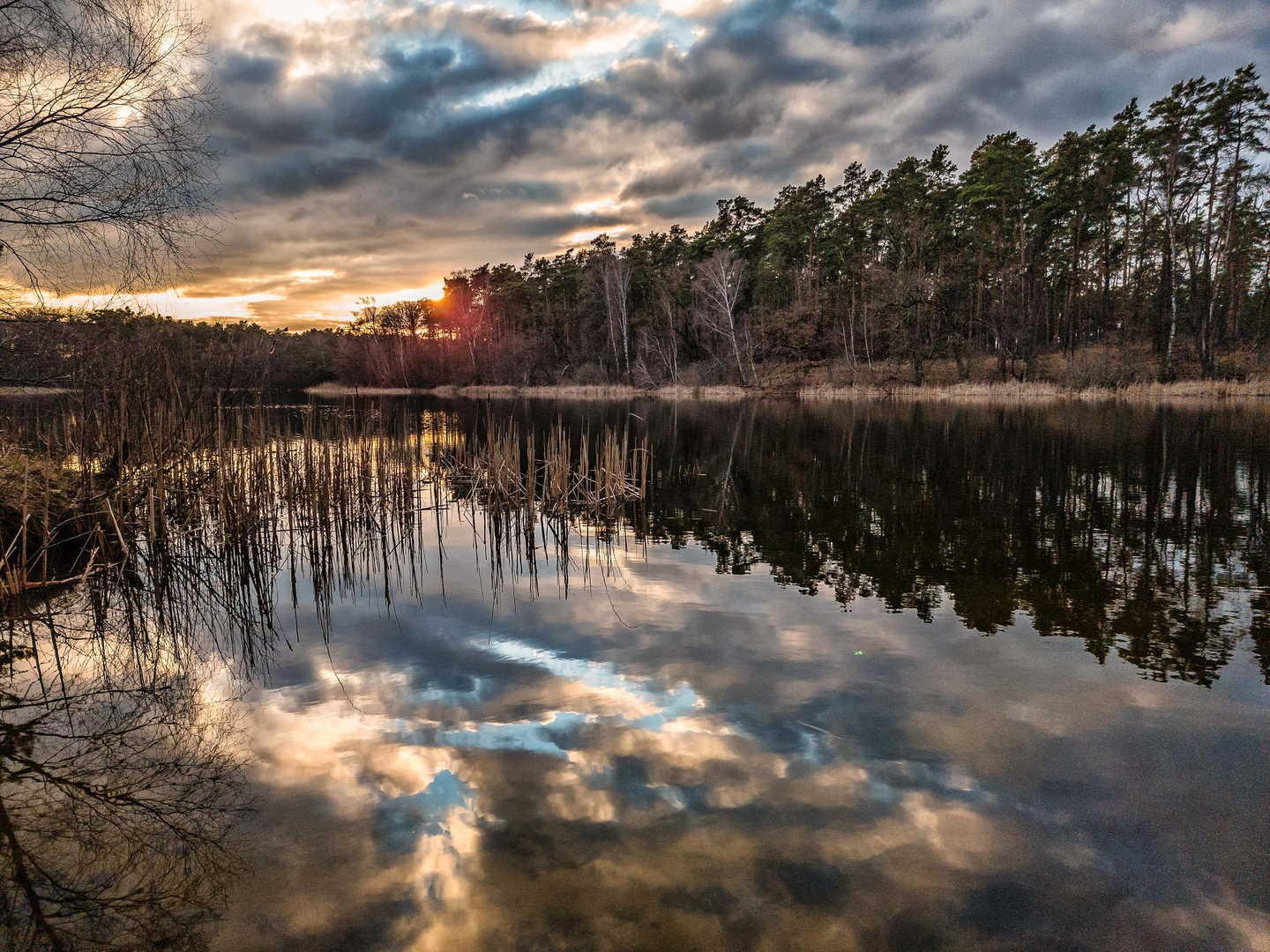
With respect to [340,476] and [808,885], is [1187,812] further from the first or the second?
[340,476]

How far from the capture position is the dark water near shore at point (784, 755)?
2.79 metres

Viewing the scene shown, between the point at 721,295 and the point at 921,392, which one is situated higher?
the point at 721,295

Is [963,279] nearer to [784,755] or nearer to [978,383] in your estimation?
[978,383]

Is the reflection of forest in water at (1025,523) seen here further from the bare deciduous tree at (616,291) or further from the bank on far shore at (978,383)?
the bare deciduous tree at (616,291)

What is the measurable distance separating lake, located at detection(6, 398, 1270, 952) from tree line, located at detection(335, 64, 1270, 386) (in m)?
31.2

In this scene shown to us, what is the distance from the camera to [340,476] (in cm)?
948

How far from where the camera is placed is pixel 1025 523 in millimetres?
10062

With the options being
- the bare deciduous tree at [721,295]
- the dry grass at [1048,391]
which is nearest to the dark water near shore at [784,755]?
the dry grass at [1048,391]

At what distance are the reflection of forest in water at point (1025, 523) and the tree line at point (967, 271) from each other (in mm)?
22528

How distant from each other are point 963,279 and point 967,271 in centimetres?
75

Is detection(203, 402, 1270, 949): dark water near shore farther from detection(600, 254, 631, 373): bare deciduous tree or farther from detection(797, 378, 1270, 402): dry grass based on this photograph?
detection(600, 254, 631, 373): bare deciduous tree

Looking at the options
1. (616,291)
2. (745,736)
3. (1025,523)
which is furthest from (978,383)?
(745,736)

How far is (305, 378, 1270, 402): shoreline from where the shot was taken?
3145 cm

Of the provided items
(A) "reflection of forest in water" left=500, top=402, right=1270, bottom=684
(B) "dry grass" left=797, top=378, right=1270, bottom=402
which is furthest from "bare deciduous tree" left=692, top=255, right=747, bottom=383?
(A) "reflection of forest in water" left=500, top=402, right=1270, bottom=684
